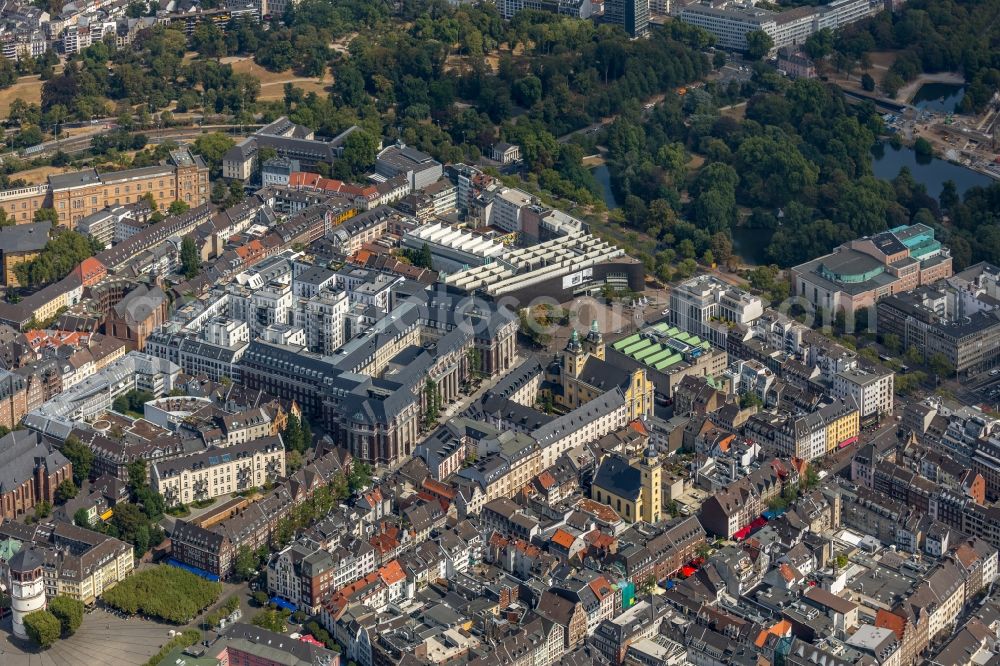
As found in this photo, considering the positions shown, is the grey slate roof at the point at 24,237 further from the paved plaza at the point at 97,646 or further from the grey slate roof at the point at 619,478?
the grey slate roof at the point at 619,478

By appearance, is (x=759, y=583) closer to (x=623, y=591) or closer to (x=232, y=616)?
(x=623, y=591)

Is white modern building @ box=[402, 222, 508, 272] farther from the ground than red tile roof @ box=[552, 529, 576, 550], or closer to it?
farther from the ground

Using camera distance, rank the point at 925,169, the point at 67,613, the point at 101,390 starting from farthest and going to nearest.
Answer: the point at 925,169 < the point at 101,390 < the point at 67,613

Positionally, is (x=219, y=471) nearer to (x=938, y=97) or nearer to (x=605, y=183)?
(x=605, y=183)

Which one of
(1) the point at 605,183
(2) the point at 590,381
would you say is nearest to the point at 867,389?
(2) the point at 590,381

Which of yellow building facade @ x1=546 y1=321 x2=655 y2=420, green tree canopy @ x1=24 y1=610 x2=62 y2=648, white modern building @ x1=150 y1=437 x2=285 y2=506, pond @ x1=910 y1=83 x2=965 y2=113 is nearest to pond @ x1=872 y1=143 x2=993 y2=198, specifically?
pond @ x1=910 y1=83 x2=965 y2=113

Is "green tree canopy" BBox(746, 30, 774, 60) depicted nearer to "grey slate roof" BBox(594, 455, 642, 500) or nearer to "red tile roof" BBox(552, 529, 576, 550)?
"grey slate roof" BBox(594, 455, 642, 500)
